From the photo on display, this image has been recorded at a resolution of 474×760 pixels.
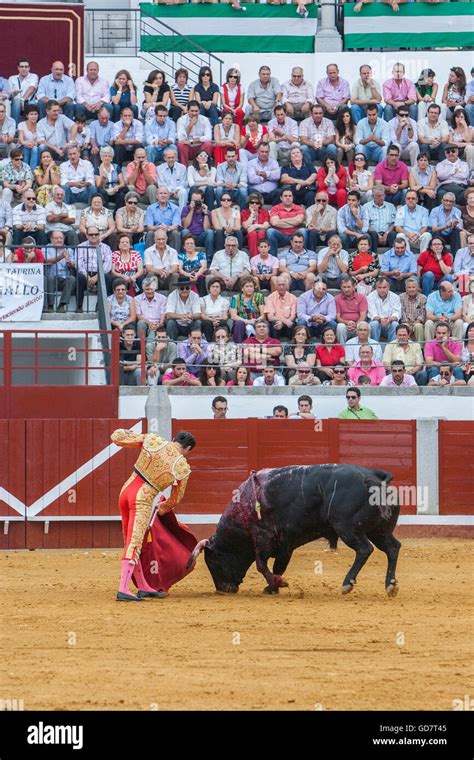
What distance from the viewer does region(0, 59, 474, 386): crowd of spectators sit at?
16.6 metres

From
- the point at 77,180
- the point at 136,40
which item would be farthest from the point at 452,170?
the point at 136,40

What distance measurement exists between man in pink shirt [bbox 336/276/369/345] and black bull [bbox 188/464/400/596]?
19.5 ft

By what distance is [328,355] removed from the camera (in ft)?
54.3

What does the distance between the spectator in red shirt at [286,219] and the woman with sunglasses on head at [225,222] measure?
1.37 feet

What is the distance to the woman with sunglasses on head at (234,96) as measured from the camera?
19844mm

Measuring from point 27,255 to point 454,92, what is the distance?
684cm

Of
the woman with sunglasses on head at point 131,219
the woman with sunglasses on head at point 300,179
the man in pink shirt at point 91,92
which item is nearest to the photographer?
the woman with sunglasses on head at point 131,219

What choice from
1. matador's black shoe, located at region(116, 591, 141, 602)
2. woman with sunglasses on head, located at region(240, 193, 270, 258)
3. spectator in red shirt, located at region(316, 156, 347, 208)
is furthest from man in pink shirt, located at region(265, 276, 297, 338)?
matador's black shoe, located at region(116, 591, 141, 602)

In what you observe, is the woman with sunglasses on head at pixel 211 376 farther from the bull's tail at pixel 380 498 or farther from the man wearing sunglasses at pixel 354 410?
the bull's tail at pixel 380 498

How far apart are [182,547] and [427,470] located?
5.45m

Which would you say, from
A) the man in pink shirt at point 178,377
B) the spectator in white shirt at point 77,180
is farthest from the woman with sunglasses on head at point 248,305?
the spectator in white shirt at point 77,180

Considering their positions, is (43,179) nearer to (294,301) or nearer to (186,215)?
(186,215)

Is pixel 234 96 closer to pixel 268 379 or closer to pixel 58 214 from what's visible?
pixel 58 214

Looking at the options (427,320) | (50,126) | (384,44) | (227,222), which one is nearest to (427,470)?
(427,320)
